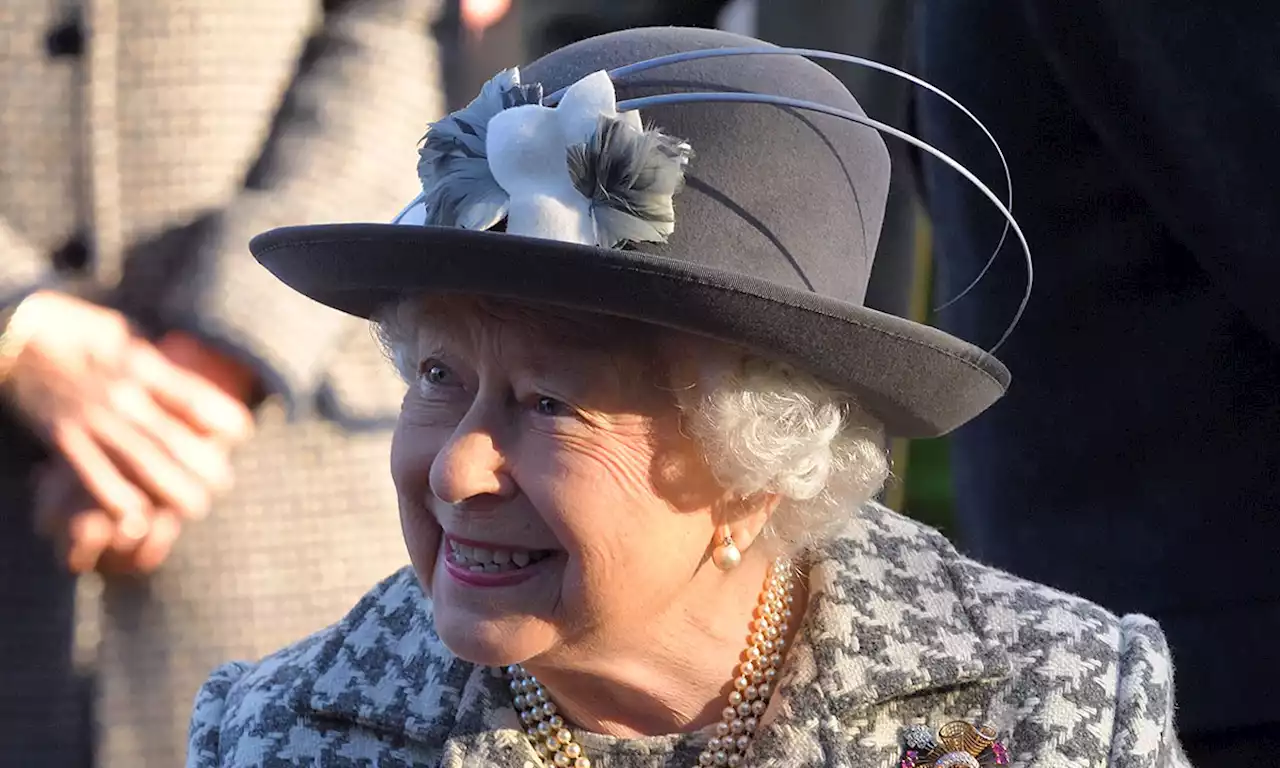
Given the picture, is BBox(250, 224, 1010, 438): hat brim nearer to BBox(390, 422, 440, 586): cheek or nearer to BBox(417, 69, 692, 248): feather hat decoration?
BBox(417, 69, 692, 248): feather hat decoration

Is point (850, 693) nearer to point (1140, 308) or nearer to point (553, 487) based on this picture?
point (553, 487)

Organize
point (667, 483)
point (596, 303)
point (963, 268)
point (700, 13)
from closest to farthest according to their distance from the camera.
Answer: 1. point (596, 303)
2. point (667, 483)
3. point (963, 268)
4. point (700, 13)

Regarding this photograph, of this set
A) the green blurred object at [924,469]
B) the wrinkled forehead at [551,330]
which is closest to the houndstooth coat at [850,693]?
the wrinkled forehead at [551,330]

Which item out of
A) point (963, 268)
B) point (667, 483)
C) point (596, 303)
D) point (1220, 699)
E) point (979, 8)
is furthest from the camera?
point (963, 268)

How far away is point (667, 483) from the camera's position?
6.28 ft

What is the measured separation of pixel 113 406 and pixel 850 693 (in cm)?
117

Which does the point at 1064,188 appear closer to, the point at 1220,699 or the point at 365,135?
the point at 1220,699

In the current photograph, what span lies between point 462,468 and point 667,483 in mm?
251

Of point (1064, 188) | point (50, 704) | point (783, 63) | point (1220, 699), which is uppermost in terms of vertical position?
point (783, 63)

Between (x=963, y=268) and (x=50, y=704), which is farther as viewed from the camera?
(x=963, y=268)

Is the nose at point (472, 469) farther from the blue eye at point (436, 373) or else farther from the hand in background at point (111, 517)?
the hand in background at point (111, 517)

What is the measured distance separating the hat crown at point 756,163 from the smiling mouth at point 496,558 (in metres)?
0.39

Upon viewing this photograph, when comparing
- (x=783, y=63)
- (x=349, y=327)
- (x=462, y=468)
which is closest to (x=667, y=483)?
(x=462, y=468)

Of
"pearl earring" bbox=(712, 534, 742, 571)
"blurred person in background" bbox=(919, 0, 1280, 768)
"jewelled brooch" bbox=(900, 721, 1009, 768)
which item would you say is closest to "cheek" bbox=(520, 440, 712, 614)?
"pearl earring" bbox=(712, 534, 742, 571)
